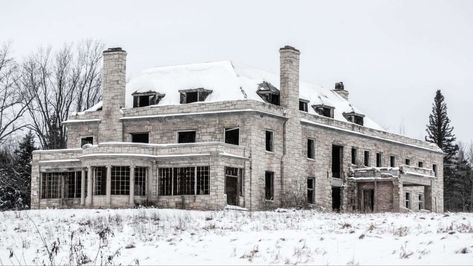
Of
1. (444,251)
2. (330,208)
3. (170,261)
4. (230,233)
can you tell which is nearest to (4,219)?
(230,233)

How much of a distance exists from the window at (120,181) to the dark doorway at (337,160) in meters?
15.8

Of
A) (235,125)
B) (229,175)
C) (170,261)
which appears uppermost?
(235,125)

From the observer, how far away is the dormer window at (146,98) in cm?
4947

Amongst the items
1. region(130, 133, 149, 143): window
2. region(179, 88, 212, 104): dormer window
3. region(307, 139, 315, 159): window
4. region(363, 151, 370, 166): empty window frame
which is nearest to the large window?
region(130, 133, 149, 143): window

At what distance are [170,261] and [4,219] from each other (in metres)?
14.0

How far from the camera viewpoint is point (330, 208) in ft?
172

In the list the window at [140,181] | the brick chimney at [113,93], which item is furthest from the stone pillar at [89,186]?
the brick chimney at [113,93]

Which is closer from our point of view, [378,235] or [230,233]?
[378,235]

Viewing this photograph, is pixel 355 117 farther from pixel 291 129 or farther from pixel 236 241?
pixel 236 241

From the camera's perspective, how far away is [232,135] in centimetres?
4681

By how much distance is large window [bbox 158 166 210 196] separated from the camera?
4319 cm

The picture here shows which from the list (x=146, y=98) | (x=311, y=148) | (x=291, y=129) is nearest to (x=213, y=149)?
(x=291, y=129)

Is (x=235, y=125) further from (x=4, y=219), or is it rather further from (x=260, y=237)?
(x=260, y=237)

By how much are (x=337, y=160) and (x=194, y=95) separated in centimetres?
1126
